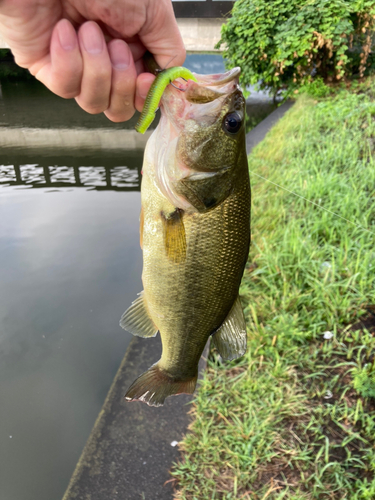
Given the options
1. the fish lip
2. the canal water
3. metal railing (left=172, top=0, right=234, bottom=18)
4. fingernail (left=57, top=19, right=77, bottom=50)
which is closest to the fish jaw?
the fish lip

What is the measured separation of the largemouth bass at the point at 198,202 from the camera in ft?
3.69

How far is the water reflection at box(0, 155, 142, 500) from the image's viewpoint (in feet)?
8.94

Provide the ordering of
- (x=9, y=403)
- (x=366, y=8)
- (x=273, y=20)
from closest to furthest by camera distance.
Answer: (x=9, y=403) < (x=366, y=8) < (x=273, y=20)

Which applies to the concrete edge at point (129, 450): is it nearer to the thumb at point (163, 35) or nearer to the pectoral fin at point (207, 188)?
the pectoral fin at point (207, 188)

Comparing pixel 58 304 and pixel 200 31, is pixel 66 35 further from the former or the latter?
pixel 200 31

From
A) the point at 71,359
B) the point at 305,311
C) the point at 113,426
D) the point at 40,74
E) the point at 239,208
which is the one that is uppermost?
the point at 40,74

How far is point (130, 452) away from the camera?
2.20m

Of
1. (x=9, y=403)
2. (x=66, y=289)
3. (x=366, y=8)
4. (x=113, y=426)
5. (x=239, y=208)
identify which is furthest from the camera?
(x=366, y=8)

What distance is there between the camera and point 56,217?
6004mm

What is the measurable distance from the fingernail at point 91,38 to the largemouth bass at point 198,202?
0.98 ft

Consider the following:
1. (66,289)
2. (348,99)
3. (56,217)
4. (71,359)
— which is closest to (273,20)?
(348,99)

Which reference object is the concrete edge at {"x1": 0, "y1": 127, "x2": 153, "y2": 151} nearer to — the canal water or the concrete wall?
the canal water

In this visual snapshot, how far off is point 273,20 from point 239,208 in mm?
8736

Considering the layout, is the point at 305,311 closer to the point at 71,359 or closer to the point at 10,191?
the point at 71,359
